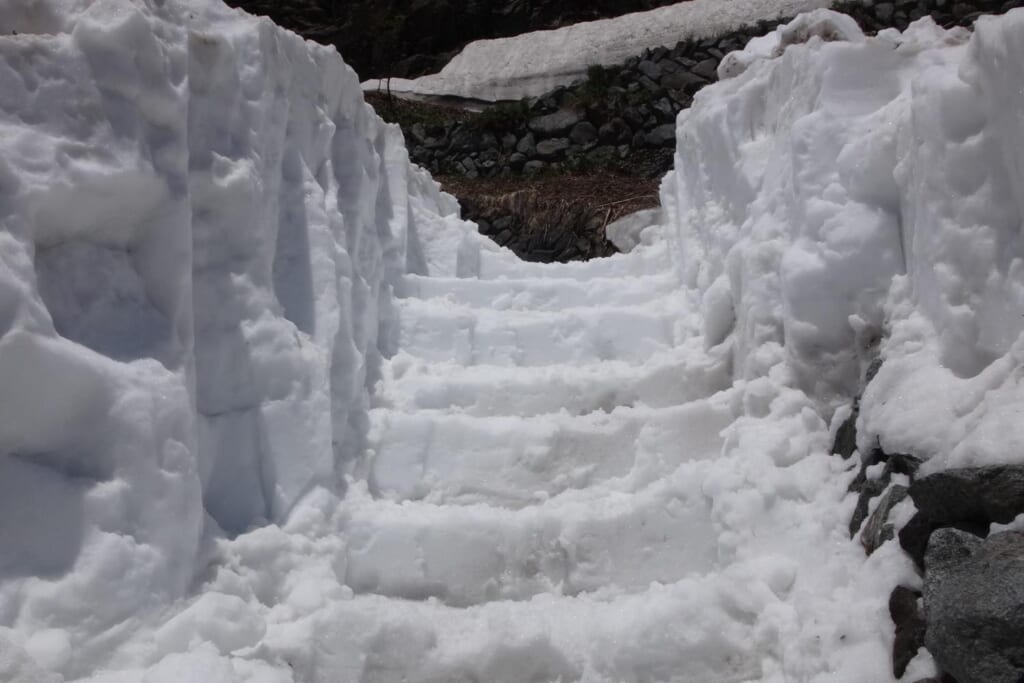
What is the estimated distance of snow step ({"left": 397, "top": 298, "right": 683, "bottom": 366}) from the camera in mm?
3340

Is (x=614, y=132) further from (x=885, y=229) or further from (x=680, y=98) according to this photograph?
(x=885, y=229)

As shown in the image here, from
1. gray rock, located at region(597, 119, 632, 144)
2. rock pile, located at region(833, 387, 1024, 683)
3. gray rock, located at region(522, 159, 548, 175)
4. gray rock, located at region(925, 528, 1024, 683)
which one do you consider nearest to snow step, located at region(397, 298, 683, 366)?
rock pile, located at region(833, 387, 1024, 683)

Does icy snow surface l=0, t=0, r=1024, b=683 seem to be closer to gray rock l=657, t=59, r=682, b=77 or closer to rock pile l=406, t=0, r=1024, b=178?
rock pile l=406, t=0, r=1024, b=178

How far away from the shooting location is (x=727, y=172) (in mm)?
3557

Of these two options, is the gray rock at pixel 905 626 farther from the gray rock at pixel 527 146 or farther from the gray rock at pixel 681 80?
the gray rock at pixel 681 80

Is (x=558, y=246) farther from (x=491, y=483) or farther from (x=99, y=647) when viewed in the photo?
(x=99, y=647)

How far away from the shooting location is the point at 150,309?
6.42 ft

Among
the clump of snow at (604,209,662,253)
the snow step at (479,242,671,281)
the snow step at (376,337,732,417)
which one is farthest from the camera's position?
the clump of snow at (604,209,662,253)

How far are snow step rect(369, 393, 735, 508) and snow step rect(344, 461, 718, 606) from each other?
0.14m

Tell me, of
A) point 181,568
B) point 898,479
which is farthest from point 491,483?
point 898,479

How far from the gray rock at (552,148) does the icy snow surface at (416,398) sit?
25.2 feet

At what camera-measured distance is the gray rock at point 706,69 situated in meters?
11.7

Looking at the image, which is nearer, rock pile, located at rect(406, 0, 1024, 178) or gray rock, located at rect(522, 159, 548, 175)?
rock pile, located at rect(406, 0, 1024, 178)

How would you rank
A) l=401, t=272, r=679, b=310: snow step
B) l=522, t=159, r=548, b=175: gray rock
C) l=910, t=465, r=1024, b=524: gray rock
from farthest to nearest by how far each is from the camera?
l=522, t=159, r=548, b=175: gray rock, l=401, t=272, r=679, b=310: snow step, l=910, t=465, r=1024, b=524: gray rock
